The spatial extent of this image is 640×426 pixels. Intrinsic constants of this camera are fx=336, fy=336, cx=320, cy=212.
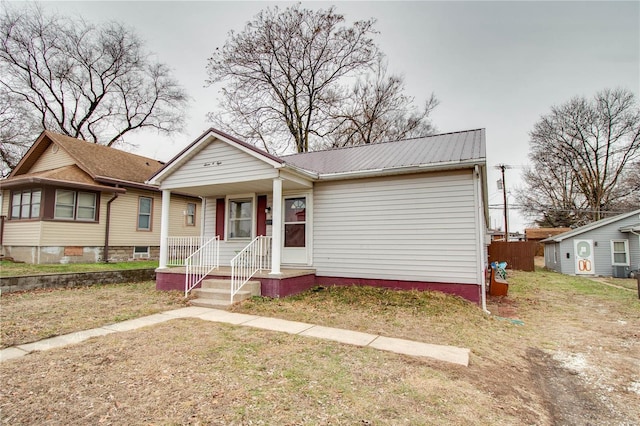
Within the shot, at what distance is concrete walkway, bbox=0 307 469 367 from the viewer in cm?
431

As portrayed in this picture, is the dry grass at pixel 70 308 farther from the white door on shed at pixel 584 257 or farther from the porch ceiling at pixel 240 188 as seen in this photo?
the white door on shed at pixel 584 257

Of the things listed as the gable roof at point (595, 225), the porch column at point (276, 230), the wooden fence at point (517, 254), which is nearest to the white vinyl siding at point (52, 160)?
the porch column at point (276, 230)

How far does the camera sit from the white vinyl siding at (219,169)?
7945 mm

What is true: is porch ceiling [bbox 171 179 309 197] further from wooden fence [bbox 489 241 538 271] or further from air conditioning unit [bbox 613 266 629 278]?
air conditioning unit [bbox 613 266 629 278]

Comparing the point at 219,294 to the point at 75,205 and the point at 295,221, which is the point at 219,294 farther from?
the point at 75,205

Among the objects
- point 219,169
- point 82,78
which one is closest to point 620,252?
point 219,169

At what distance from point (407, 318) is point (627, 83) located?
3061cm

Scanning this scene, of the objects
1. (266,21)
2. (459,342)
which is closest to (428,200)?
(459,342)

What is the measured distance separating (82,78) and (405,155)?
77.4 feet

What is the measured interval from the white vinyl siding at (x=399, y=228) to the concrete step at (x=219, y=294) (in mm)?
2263

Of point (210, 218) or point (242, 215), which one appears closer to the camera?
point (242, 215)

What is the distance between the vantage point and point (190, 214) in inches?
685

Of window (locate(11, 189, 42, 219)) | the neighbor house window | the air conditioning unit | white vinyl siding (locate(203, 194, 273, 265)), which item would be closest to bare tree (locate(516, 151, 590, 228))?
the air conditioning unit

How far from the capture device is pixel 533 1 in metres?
10.6
